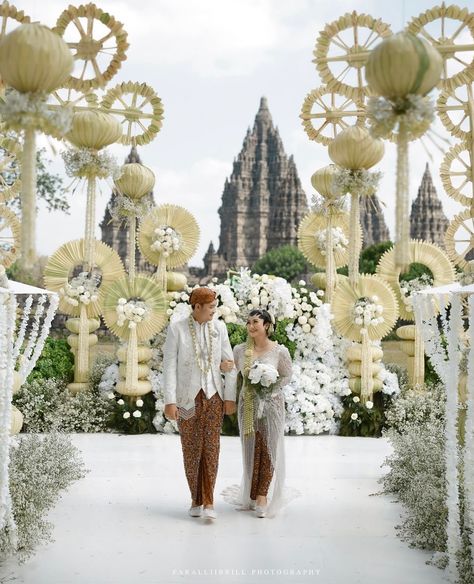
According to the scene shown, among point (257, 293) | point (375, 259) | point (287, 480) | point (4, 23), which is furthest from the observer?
point (375, 259)

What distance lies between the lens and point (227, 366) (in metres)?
4.71

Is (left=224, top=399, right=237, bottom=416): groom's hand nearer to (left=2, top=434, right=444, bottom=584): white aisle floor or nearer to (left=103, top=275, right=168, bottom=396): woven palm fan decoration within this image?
(left=2, top=434, right=444, bottom=584): white aisle floor

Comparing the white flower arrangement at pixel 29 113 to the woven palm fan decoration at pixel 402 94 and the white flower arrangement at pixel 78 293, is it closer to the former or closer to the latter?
the woven palm fan decoration at pixel 402 94

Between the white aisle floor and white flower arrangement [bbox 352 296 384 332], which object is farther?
white flower arrangement [bbox 352 296 384 332]

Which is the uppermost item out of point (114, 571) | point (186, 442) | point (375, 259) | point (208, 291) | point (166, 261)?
point (375, 259)

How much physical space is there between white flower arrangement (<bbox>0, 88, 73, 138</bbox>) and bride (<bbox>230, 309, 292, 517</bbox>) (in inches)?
81.4

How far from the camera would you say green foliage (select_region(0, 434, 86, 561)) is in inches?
155

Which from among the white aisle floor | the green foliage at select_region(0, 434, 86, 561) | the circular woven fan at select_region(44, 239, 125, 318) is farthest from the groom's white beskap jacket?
the circular woven fan at select_region(44, 239, 125, 318)

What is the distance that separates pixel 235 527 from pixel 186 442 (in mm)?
508

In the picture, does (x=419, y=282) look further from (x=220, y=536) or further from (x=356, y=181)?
(x=220, y=536)

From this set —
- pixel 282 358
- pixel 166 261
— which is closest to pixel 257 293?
pixel 166 261

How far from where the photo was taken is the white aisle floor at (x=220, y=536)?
3695 millimetres

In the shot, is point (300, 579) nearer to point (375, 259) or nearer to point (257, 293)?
point (257, 293)

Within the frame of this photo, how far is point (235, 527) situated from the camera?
4.47m
